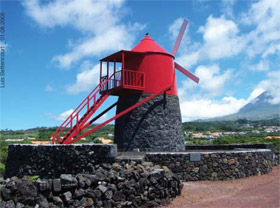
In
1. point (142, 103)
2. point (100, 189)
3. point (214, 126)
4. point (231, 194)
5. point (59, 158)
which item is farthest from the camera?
point (214, 126)

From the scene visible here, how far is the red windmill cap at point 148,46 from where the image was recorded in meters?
15.1

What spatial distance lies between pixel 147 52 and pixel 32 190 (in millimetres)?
10094

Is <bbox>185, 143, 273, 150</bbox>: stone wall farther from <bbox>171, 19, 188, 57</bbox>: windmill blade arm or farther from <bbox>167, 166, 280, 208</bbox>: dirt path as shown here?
<bbox>171, 19, 188, 57</bbox>: windmill blade arm

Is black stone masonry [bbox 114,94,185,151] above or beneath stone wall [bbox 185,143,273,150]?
above

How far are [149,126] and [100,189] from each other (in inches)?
302

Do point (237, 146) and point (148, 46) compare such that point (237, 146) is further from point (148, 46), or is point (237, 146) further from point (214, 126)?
point (214, 126)

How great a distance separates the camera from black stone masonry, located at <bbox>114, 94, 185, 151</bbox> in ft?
46.3

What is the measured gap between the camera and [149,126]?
14188mm

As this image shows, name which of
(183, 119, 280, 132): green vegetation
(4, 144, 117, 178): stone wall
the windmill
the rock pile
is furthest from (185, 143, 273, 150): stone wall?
(183, 119, 280, 132): green vegetation

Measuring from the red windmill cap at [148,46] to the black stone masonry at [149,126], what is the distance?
7.43 ft

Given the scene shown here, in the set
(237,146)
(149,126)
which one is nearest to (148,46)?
(149,126)

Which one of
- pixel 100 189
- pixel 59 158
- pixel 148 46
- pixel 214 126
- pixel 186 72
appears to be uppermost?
pixel 148 46

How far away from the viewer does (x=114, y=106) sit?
16.0 meters

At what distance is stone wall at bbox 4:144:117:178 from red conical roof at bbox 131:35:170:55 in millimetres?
6784
